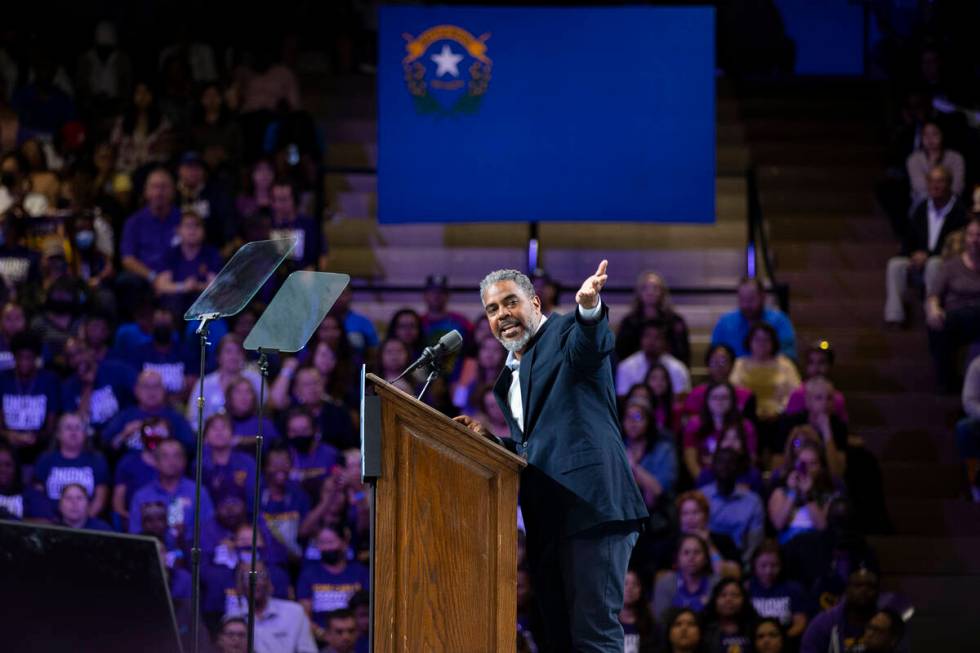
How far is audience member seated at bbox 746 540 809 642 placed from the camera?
25.5ft

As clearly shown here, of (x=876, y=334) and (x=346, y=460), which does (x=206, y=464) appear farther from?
(x=876, y=334)

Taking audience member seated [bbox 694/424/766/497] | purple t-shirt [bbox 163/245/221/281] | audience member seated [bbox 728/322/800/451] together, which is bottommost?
audience member seated [bbox 694/424/766/497]

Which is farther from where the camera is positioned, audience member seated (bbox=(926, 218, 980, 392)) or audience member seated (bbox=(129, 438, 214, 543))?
audience member seated (bbox=(926, 218, 980, 392))

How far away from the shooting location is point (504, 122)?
10.5 metres

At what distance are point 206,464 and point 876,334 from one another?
14.2 ft

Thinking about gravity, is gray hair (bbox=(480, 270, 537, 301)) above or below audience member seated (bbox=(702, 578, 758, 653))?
above

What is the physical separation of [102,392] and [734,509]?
3.59 meters

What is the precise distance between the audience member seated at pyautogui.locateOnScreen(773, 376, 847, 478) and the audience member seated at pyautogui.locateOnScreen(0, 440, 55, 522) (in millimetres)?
3929

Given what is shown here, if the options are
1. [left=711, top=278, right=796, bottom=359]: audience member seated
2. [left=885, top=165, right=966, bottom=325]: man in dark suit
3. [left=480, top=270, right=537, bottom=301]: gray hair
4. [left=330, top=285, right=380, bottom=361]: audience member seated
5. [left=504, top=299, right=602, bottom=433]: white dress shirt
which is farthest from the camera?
[left=885, top=165, right=966, bottom=325]: man in dark suit

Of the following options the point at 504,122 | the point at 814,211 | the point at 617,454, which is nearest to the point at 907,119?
the point at 814,211

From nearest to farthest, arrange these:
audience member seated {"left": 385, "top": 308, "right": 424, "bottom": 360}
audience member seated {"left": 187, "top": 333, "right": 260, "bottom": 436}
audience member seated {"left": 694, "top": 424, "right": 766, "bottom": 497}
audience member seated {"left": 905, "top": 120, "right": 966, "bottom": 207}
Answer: audience member seated {"left": 694, "top": 424, "right": 766, "bottom": 497} < audience member seated {"left": 187, "top": 333, "right": 260, "bottom": 436} < audience member seated {"left": 385, "top": 308, "right": 424, "bottom": 360} < audience member seated {"left": 905, "top": 120, "right": 966, "bottom": 207}

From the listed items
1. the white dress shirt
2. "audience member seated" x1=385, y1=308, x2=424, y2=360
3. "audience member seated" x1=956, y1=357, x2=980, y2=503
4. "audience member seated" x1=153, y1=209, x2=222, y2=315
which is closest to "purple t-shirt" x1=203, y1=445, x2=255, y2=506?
"audience member seated" x1=385, y1=308, x2=424, y2=360

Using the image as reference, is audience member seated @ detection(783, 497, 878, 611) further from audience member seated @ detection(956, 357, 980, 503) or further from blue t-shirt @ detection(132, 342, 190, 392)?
blue t-shirt @ detection(132, 342, 190, 392)

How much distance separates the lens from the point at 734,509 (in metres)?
8.30
